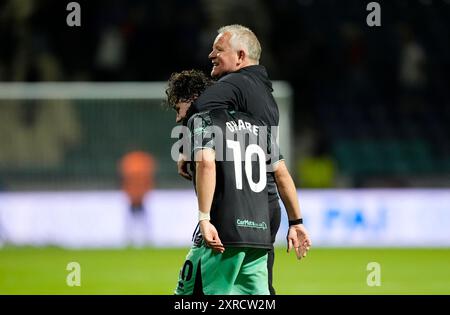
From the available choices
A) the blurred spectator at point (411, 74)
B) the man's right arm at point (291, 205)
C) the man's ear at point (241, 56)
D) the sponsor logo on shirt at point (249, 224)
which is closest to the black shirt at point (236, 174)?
the sponsor logo on shirt at point (249, 224)

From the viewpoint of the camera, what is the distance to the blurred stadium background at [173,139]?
13398 millimetres

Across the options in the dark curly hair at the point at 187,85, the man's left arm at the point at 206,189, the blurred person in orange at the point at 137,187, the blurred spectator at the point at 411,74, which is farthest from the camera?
the blurred spectator at the point at 411,74

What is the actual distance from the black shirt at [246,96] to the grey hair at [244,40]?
0.07 m

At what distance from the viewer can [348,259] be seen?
13188mm

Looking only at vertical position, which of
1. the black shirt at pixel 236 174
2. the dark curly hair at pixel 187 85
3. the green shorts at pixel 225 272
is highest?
the dark curly hair at pixel 187 85

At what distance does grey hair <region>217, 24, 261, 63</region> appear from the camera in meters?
5.20

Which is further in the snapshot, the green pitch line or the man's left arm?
the green pitch line

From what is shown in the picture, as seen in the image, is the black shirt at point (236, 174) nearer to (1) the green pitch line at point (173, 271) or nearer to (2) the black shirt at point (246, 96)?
(2) the black shirt at point (246, 96)

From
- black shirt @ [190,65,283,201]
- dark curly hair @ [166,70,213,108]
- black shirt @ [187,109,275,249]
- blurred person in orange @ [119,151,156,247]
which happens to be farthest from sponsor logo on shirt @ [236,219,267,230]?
blurred person in orange @ [119,151,156,247]

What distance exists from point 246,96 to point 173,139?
1127 centimetres

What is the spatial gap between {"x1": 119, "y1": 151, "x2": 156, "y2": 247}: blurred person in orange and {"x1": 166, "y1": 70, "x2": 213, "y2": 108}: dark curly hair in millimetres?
9480

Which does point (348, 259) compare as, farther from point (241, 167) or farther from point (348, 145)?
point (241, 167)

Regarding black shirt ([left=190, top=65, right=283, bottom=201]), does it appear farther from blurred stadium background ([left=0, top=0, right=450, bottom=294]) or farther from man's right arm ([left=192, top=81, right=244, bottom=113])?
blurred stadium background ([left=0, top=0, right=450, bottom=294])

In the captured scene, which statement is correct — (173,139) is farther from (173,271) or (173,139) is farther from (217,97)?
(217,97)
